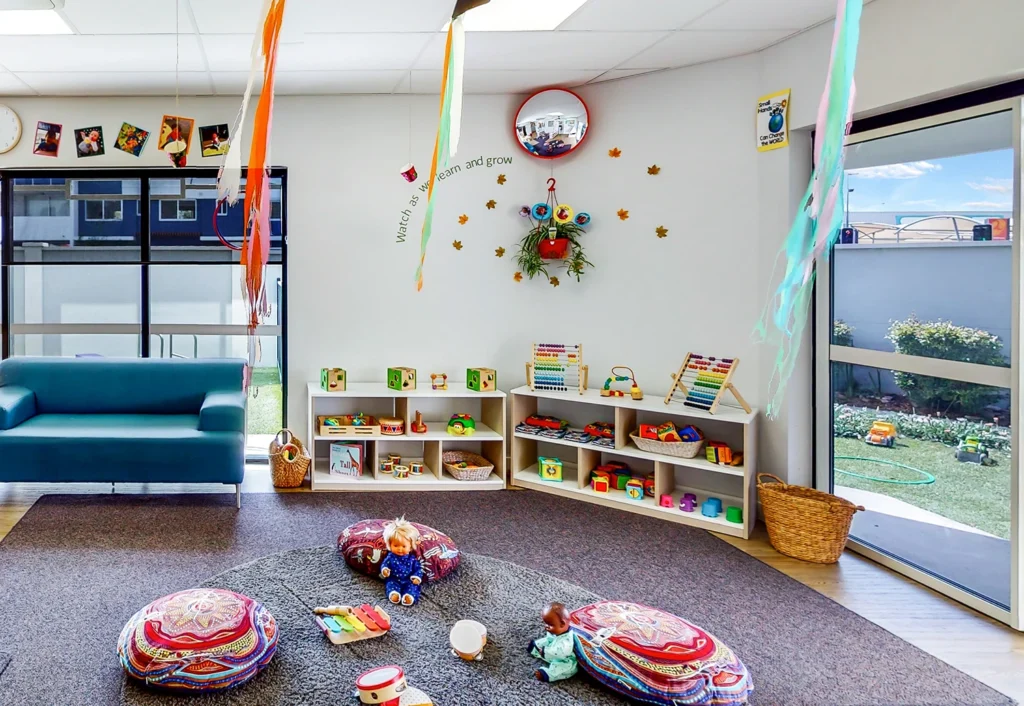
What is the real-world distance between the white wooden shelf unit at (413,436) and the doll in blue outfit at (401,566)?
131cm

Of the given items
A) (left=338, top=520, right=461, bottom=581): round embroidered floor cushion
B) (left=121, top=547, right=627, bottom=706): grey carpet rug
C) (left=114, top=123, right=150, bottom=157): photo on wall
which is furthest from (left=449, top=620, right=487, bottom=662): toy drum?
(left=114, top=123, right=150, bottom=157): photo on wall

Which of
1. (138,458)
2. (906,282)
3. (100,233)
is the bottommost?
(138,458)

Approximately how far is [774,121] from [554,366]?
1.74 m

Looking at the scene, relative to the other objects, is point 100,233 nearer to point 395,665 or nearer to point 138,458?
point 138,458

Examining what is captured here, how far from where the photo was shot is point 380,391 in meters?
3.93

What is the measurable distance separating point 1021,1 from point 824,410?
69.5 inches

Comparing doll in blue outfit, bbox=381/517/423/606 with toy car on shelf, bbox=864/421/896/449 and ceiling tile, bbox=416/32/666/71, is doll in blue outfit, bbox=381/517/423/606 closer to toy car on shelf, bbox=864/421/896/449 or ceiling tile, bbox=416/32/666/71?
toy car on shelf, bbox=864/421/896/449

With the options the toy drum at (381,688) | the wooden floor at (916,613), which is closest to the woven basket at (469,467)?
the wooden floor at (916,613)

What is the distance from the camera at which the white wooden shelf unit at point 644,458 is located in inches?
129

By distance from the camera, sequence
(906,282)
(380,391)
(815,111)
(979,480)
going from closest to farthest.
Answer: (979,480), (906,282), (815,111), (380,391)

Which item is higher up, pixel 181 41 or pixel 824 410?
pixel 181 41

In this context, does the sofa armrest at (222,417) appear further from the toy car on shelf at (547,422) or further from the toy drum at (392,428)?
the toy car on shelf at (547,422)

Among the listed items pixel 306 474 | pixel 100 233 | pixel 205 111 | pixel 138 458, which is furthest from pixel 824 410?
pixel 100 233

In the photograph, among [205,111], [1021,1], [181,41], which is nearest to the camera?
[1021,1]
